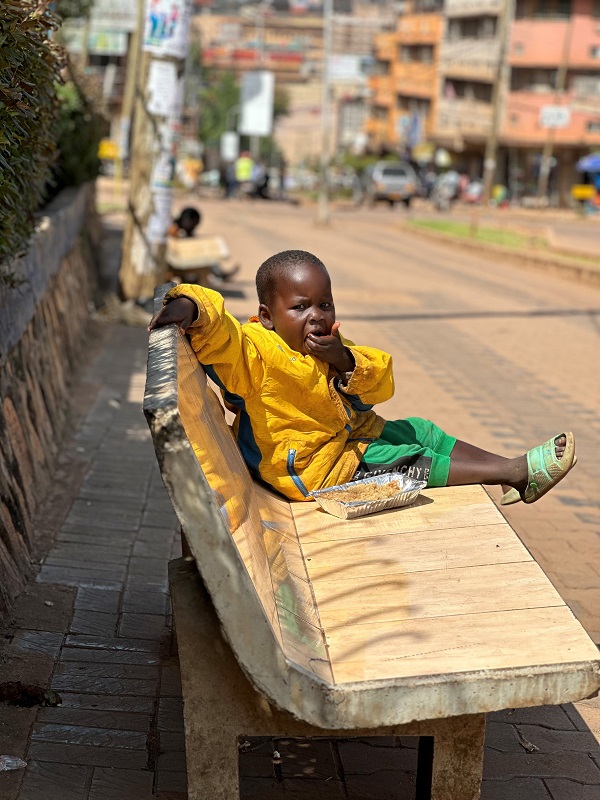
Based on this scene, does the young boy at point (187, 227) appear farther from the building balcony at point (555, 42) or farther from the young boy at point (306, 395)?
the building balcony at point (555, 42)

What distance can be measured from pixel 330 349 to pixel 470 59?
58.6 meters

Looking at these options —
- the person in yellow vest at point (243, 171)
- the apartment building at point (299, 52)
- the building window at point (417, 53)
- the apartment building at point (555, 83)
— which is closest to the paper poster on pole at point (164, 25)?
the person in yellow vest at point (243, 171)

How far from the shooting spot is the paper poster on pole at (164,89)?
1098 centimetres

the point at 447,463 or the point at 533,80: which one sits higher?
the point at 533,80

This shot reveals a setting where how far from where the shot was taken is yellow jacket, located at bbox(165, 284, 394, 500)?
3791 mm

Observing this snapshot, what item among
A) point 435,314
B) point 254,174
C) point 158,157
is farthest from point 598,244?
point 254,174

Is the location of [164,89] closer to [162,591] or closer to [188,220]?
[188,220]

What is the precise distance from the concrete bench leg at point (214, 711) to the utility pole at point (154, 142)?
8825 mm

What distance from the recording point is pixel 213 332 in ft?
11.8

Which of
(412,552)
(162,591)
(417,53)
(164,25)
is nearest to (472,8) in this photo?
(417,53)

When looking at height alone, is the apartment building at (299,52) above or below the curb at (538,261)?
above

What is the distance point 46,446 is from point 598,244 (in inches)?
964

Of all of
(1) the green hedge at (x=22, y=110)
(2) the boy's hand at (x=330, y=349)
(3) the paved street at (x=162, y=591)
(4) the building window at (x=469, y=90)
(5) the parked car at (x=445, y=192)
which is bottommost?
(5) the parked car at (x=445, y=192)

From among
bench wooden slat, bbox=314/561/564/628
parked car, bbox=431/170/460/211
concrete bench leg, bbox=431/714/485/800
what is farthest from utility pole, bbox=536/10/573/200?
concrete bench leg, bbox=431/714/485/800
